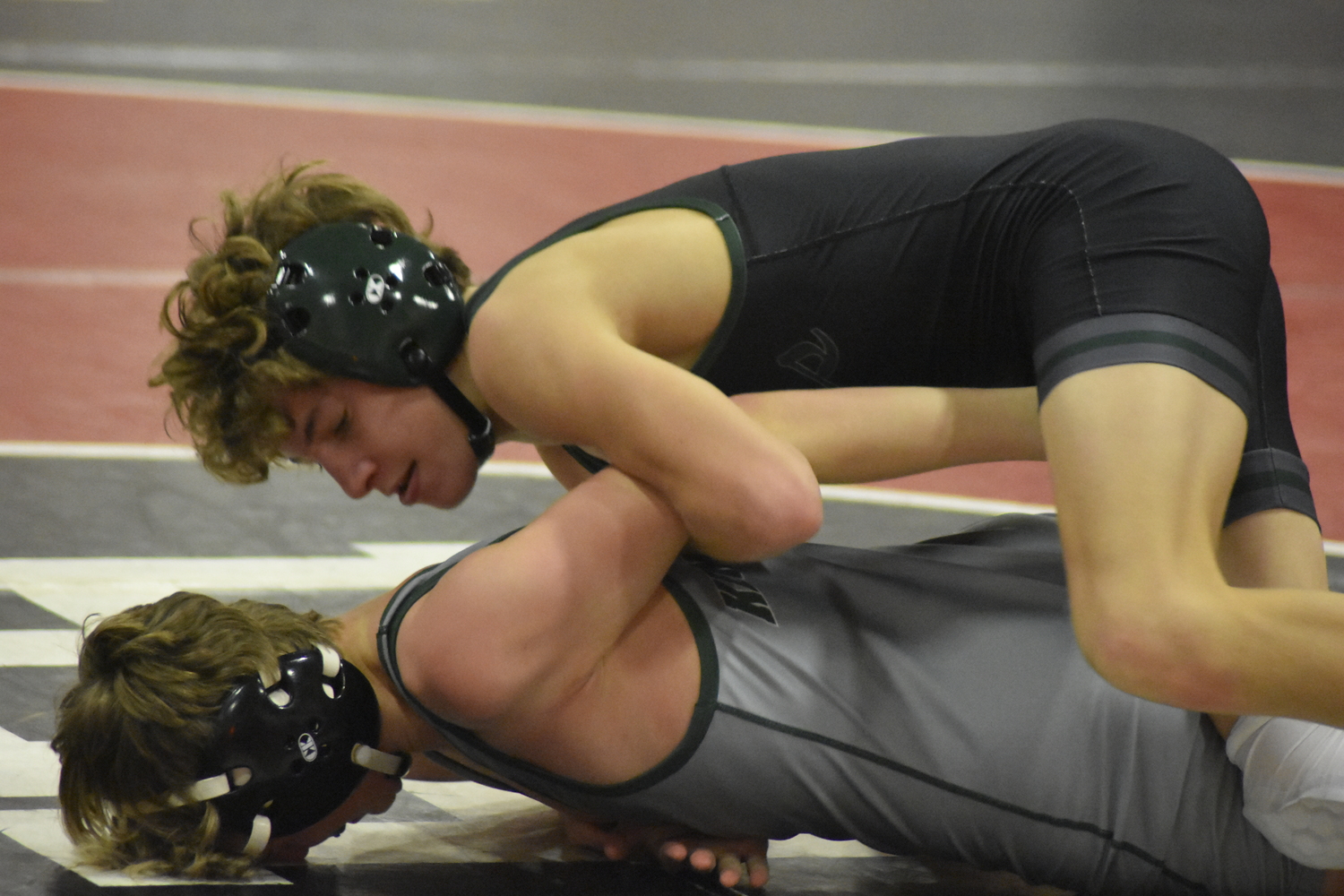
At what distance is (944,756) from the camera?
7.70ft

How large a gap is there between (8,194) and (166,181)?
0.69 meters

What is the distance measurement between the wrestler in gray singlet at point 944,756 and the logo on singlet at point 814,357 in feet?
1.59

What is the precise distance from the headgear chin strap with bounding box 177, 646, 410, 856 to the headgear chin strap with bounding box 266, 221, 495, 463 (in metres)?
0.51

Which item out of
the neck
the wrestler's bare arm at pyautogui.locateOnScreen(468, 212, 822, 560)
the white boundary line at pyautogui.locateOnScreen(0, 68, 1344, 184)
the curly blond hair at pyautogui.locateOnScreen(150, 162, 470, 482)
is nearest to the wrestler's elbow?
the wrestler's bare arm at pyautogui.locateOnScreen(468, 212, 822, 560)

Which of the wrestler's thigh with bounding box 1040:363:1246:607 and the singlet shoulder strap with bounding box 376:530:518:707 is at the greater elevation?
the wrestler's thigh with bounding box 1040:363:1246:607

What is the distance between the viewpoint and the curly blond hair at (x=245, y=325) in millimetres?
2717

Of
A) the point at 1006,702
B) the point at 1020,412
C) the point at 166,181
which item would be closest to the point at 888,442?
the point at 1020,412

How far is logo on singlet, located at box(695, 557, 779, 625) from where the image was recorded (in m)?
2.47

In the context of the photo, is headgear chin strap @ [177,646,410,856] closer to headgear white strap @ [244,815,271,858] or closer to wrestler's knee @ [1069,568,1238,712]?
headgear white strap @ [244,815,271,858]

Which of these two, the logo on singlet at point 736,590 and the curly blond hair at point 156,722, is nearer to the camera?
the curly blond hair at point 156,722

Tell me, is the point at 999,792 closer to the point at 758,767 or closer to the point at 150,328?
the point at 758,767

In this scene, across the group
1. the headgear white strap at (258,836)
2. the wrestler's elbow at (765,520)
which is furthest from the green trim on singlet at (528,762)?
the headgear white strap at (258,836)

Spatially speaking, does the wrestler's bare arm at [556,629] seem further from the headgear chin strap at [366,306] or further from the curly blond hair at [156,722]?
the headgear chin strap at [366,306]

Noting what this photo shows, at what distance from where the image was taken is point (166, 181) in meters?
7.39
